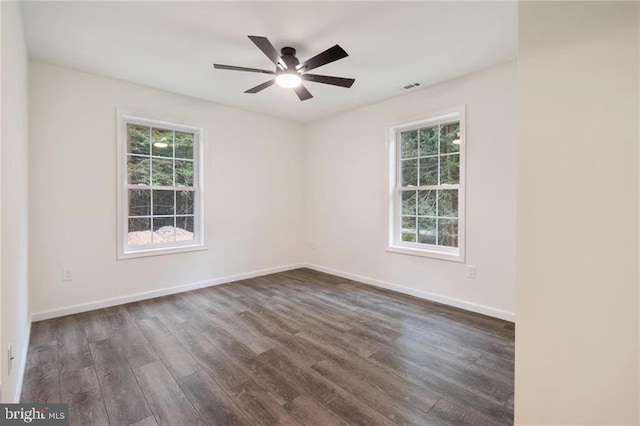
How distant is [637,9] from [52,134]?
4.34 metres

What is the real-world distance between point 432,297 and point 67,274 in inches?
162

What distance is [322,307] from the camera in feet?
10.8

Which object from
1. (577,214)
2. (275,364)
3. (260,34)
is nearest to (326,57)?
(260,34)

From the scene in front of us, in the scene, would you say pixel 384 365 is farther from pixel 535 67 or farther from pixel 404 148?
pixel 404 148

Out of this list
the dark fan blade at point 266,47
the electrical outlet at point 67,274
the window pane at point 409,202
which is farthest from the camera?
the window pane at point 409,202

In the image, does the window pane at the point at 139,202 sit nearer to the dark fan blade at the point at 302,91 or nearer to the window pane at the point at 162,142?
the window pane at the point at 162,142

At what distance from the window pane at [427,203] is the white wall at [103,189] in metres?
2.47

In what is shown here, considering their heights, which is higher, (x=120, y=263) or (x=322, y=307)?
(x=120, y=263)

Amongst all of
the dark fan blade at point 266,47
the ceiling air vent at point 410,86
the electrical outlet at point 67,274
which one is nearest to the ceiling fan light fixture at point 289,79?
the dark fan blade at point 266,47

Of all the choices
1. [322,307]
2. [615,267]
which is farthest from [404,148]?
[615,267]

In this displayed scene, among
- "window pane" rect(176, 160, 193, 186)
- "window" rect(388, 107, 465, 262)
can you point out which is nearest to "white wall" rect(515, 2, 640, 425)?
"window" rect(388, 107, 465, 262)

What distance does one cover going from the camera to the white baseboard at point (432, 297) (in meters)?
3.01

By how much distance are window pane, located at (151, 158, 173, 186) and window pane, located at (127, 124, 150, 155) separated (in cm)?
17

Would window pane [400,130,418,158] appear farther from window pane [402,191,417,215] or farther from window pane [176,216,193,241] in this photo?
window pane [176,216,193,241]
